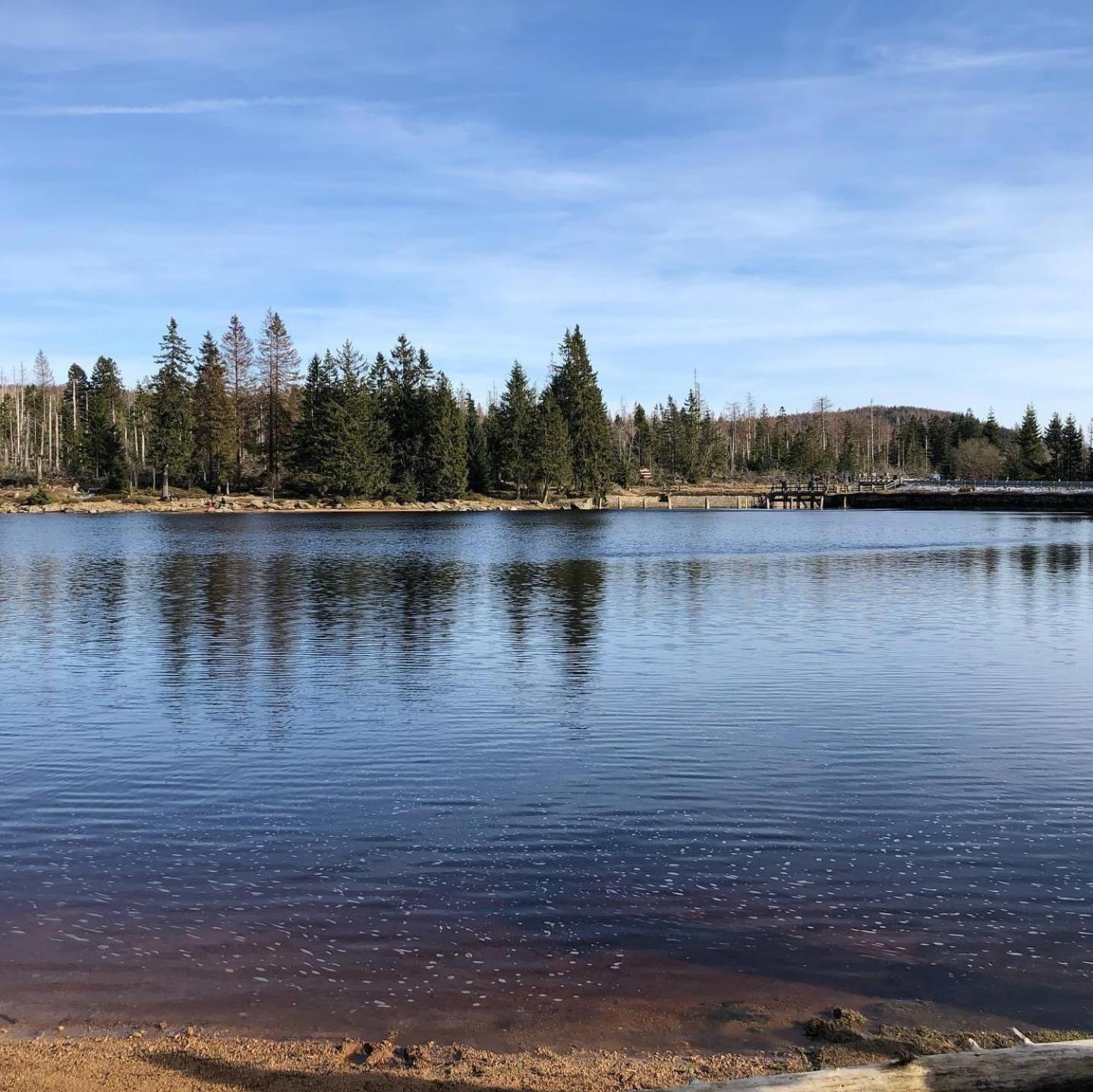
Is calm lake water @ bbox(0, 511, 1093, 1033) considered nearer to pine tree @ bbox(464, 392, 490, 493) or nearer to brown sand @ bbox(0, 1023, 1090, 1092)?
brown sand @ bbox(0, 1023, 1090, 1092)

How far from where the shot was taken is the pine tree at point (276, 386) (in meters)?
115

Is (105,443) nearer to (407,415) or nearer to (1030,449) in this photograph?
(407,415)

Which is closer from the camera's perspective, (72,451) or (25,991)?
(25,991)

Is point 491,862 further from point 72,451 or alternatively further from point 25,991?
point 72,451

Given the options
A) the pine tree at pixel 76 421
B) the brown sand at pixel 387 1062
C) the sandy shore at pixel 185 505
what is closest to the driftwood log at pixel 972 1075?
the brown sand at pixel 387 1062

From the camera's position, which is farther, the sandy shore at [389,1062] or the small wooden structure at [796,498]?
the small wooden structure at [796,498]

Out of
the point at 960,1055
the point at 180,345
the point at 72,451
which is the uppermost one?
the point at 180,345

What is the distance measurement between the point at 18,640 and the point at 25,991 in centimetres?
→ 1899

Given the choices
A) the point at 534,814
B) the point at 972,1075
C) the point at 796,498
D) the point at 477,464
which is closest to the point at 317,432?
the point at 477,464

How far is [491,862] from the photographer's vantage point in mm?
9570

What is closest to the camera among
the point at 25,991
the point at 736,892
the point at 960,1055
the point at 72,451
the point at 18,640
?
the point at 960,1055

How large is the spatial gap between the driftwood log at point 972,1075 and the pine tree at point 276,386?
11435 cm

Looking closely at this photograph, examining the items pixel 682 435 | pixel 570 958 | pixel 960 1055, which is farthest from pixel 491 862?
pixel 682 435

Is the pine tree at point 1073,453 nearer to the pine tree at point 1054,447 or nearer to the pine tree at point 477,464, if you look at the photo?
the pine tree at point 1054,447
